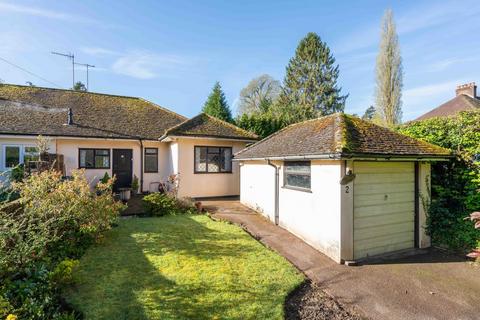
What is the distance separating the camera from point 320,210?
21.5ft

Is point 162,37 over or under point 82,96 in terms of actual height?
over

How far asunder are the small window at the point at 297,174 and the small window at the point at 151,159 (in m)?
8.85

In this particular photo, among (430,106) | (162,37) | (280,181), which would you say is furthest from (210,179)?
(430,106)

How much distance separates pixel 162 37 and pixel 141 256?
1045 centimetres

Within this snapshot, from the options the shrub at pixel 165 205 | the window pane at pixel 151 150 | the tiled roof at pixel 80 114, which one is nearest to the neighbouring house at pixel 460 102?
the shrub at pixel 165 205

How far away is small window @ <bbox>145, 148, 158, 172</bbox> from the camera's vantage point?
14.5m

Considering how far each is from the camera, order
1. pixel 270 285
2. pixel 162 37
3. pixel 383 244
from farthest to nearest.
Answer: pixel 162 37 < pixel 383 244 < pixel 270 285

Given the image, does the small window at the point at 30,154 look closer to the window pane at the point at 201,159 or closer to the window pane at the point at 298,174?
the window pane at the point at 201,159

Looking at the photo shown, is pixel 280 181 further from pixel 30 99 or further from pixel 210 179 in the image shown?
pixel 30 99

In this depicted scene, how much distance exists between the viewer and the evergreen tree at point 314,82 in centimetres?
3266

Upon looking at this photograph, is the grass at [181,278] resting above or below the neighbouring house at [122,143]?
below

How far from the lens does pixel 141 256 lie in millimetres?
5805

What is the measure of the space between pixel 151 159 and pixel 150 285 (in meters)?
11.0

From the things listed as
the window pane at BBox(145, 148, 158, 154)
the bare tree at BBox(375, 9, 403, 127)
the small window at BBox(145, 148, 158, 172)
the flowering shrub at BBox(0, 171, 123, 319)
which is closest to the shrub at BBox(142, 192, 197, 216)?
the flowering shrub at BBox(0, 171, 123, 319)
